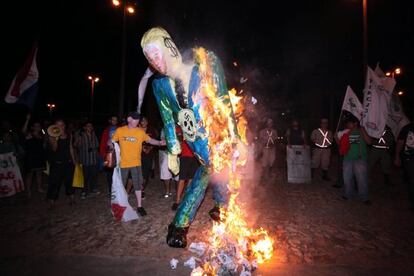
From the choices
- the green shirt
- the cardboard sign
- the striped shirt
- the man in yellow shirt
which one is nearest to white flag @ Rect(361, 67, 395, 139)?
the green shirt

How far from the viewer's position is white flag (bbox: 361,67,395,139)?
7.32 meters

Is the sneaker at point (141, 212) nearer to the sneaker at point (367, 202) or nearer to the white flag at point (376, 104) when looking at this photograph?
the sneaker at point (367, 202)

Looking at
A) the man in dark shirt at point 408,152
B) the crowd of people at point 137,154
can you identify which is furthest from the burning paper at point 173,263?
the man in dark shirt at point 408,152

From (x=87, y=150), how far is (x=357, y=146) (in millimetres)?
6615

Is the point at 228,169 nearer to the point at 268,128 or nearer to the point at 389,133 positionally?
the point at 268,128

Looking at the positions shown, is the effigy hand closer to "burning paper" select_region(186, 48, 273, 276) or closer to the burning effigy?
the burning effigy

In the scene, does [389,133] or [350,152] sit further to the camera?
[389,133]

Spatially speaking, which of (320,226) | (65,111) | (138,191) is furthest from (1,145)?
(65,111)

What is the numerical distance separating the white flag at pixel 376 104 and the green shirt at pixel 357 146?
1122 millimetres

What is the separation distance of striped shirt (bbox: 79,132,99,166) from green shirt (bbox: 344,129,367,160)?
21.0 feet

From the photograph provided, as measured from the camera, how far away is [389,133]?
8.41 metres

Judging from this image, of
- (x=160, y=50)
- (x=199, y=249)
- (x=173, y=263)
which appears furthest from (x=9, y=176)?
(x=160, y=50)

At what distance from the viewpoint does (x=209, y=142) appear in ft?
11.1

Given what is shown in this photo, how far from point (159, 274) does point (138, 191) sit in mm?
2654
